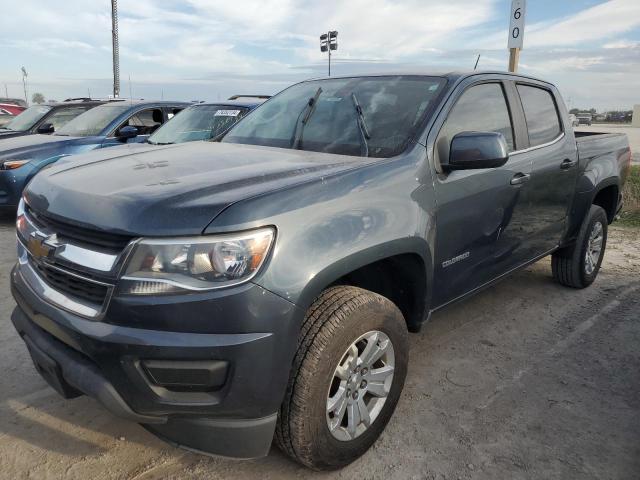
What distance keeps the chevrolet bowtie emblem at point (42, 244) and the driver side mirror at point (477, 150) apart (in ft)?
6.01

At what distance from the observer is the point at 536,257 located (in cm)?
383

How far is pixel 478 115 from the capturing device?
3.09 metres

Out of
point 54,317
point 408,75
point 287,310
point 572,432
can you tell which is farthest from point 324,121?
point 572,432

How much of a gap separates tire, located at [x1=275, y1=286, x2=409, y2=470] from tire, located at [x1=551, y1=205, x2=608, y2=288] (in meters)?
2.71

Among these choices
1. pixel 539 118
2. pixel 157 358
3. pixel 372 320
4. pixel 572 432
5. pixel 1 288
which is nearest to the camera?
pixel 157 358

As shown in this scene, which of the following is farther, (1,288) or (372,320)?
(1,288)

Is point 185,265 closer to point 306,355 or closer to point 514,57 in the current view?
point 306,355

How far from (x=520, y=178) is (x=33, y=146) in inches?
243

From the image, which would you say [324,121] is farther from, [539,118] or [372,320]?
[539,118]

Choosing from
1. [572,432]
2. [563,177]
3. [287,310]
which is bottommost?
[572,432]

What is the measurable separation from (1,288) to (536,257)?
4.26 m

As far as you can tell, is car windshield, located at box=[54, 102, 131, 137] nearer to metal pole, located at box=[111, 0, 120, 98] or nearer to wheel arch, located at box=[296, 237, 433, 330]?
wheel arch, located at box=[296, 237, 433, 330]

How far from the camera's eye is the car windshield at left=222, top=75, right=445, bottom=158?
9.02 ft

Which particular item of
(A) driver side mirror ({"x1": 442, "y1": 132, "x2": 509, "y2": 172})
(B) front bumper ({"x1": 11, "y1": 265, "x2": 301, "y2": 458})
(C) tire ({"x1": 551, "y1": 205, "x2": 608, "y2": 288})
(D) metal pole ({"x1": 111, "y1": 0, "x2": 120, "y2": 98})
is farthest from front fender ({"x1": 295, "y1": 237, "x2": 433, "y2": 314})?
(D) metal pole ({"x1": 111, "y1": 0, "x2": 120, "y2": 98})
